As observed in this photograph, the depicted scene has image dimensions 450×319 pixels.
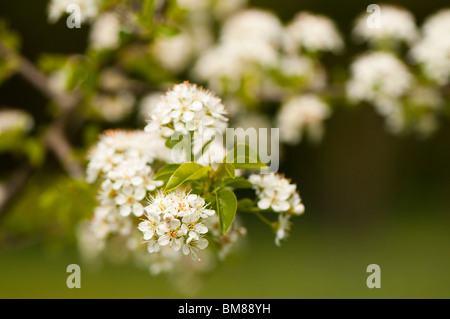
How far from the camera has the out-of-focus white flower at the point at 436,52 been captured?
6.92 feet

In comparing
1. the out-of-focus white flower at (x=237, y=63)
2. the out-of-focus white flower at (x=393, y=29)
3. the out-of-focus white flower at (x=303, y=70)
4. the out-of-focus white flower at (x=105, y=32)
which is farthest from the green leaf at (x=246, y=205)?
the out-of-focus white flower at (x=393, y=29)

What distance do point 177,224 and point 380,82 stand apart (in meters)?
1.51

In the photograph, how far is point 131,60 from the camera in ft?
7.36

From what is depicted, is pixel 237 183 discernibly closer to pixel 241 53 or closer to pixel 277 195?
pixel 277 195

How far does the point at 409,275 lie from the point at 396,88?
3.71 m

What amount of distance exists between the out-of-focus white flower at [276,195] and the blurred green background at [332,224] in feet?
5.45

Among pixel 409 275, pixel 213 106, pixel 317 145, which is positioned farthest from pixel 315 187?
pixel 213 106

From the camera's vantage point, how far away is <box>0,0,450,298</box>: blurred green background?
16.2 ft

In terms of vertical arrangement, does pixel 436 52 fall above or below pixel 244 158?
above

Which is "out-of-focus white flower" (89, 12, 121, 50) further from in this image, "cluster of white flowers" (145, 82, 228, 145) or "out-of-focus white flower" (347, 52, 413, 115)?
"cluster of white flowers" (145, 82, 228, 145)

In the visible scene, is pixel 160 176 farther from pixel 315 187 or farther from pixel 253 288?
pixel 315 187

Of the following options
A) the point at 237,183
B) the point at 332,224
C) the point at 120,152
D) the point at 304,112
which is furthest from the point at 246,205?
the point at 332,224

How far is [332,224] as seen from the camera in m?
7.05

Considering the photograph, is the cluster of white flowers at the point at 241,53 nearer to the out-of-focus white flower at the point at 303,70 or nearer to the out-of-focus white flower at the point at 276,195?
the out-of-focus white flower at the point at 303,70
